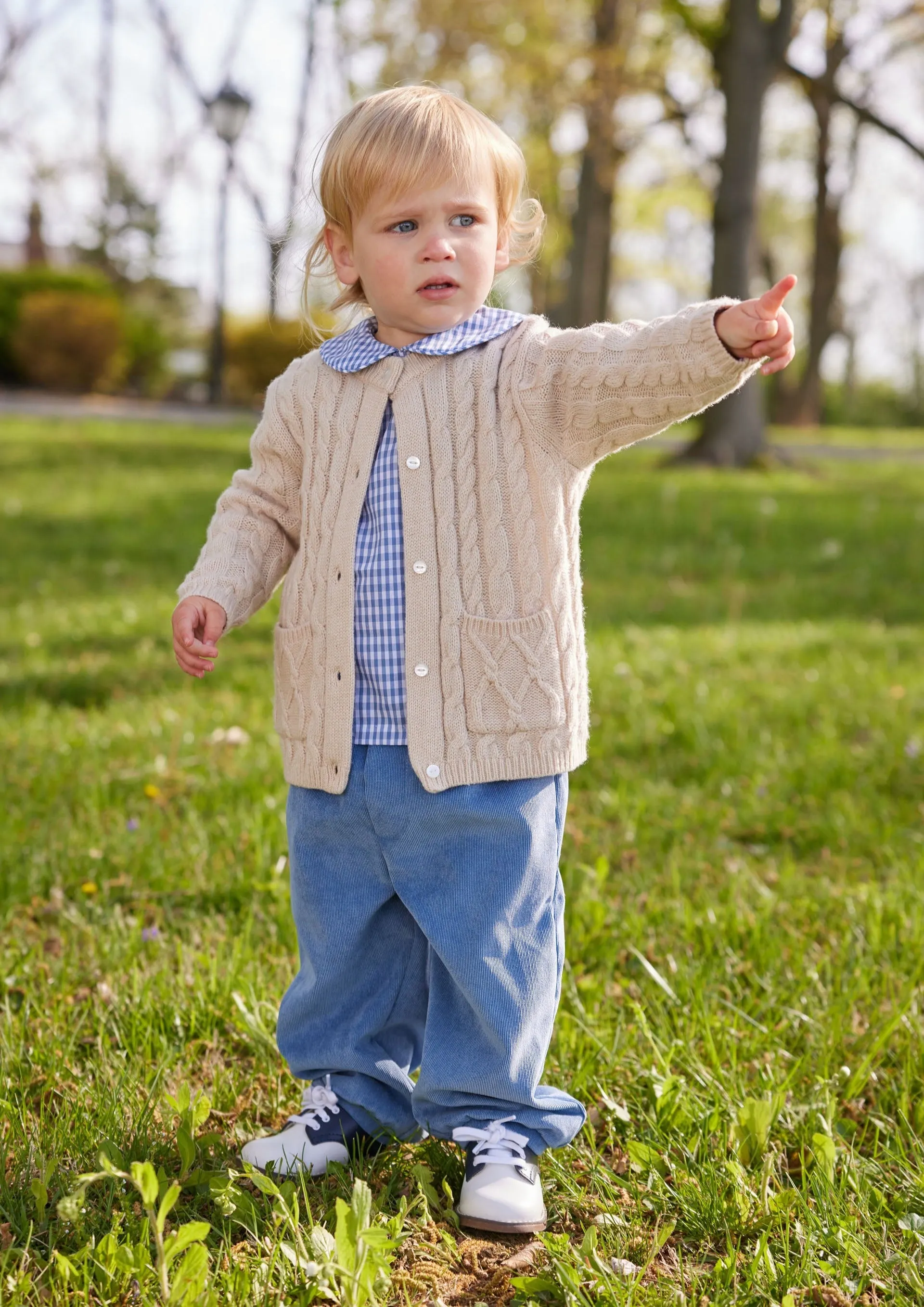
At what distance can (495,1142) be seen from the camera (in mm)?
2117

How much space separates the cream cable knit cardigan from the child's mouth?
0.32 ft

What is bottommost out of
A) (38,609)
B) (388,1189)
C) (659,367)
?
(388,1189)

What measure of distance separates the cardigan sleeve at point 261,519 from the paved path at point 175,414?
12.9 m

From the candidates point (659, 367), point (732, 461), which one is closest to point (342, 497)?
point (659, 367)

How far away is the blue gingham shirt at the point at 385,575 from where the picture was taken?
7.02ft

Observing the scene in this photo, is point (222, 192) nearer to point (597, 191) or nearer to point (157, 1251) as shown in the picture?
point (597, 191)

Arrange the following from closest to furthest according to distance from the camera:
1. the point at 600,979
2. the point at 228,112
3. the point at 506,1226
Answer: the point at 506,1226 < the point at 600,979 < the point at 228,112

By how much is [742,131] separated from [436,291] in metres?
11.8

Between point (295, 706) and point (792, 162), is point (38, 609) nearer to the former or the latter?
point (295, 706)

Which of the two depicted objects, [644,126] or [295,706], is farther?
[644,126]

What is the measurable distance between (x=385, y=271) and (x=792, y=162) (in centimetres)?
3826

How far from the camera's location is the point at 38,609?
6.50 meters

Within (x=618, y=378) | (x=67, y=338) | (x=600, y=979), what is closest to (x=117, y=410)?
(x=67, y=338)

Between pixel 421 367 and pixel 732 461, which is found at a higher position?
pixel 732 461
